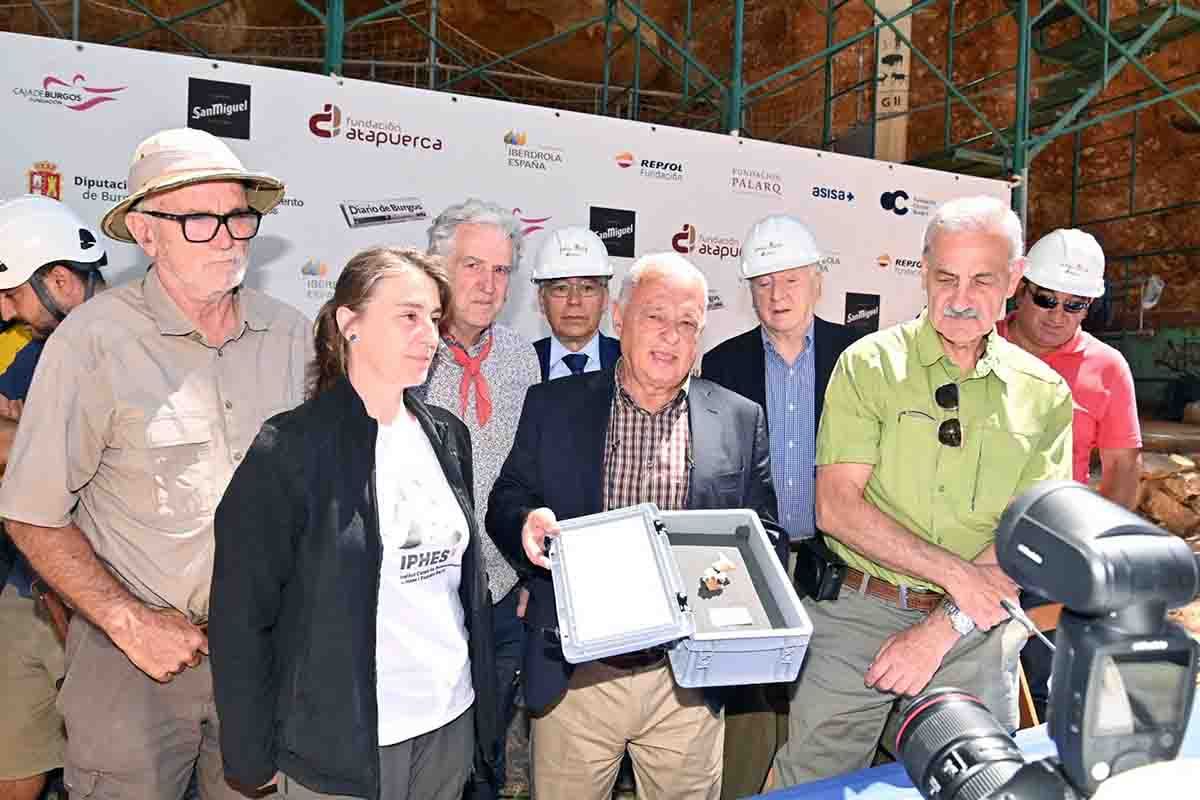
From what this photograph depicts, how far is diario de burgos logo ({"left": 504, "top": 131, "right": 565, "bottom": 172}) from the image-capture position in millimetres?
4801

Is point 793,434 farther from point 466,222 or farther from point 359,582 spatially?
point 359,582

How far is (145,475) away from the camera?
189cm

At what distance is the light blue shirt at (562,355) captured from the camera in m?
3.44

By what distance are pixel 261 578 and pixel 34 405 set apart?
2.29ft

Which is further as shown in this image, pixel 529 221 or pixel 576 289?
pixel 529 221

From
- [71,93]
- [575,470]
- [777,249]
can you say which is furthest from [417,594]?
[71,93]

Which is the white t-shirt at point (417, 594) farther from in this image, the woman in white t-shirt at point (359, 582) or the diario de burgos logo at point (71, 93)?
the diario de burgos logo at point (71, 93)

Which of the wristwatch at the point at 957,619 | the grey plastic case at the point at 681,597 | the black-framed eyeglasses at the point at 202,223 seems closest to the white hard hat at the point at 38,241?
the black-framed eyeglasses at the point at 202,223

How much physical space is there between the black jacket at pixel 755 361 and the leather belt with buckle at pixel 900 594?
30.0 inches

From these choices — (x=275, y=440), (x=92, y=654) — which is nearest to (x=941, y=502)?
(x=275, y=440)

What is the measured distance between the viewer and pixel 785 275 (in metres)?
2.95

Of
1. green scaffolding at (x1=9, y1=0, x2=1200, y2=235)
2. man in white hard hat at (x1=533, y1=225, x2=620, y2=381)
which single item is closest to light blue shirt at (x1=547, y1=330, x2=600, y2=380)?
man in white hard hat at (x1=533, y1=225, x2=620, y2=381)

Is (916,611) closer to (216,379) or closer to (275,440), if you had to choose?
(275,440)

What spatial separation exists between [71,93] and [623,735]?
386 centimetres
